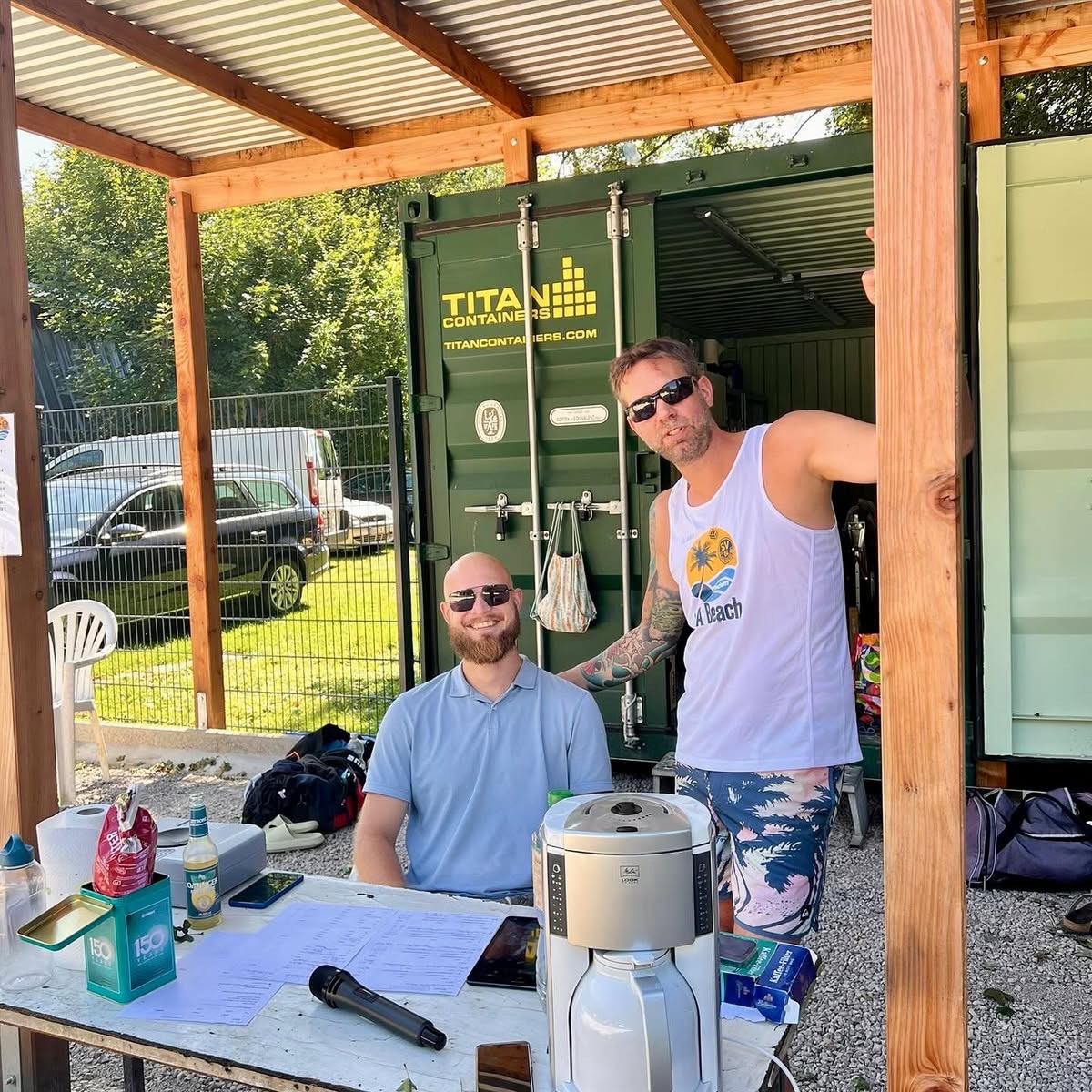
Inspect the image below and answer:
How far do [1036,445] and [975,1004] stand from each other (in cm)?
216

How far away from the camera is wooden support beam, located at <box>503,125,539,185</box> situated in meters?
5.09

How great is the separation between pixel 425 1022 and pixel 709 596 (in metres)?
1.13

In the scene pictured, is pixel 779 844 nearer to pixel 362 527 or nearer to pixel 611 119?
pixel 611 119

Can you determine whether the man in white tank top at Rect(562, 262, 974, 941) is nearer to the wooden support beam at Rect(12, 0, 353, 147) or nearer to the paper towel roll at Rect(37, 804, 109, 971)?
the paper towel roll at Rect(37, 804, 109, 971)

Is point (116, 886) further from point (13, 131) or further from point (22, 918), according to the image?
point (13, 131)

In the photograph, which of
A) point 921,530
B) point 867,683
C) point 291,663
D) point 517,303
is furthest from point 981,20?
point 291,663

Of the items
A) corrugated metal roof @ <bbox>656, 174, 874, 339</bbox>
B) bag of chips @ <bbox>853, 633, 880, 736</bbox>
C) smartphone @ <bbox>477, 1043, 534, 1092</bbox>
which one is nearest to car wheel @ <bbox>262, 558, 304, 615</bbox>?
corrugated metal roof @ <bbox>656, 174, 874, 339</bbox>

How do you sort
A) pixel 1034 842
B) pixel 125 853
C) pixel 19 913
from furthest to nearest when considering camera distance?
1. pixel 1034 842
2. pixel 19 913
3. pixel 125 853

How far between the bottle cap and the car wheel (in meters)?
4.37

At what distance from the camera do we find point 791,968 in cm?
167

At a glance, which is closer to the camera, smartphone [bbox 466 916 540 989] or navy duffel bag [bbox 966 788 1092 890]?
smartphone [bbox 466 916 540 989]

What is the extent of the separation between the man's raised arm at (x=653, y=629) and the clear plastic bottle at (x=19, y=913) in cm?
138

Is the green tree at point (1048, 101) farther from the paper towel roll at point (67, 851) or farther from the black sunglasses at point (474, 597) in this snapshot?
the paper towel roll at point (67, 851)

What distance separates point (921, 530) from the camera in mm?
1290
